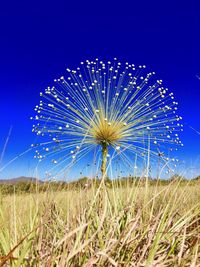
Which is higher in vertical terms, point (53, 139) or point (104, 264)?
point (53, 139)

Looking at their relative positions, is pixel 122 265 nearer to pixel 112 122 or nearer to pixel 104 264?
pixel 104 264

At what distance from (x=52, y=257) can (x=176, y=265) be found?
58cm

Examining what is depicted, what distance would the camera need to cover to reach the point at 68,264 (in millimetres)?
1789

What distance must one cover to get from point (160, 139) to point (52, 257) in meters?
4.19

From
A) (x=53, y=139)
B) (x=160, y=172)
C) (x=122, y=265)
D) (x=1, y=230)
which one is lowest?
(x=122, y=265)

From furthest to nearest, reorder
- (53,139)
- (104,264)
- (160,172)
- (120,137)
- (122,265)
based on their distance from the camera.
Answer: (120,137), (53,139), (160,172), (122,265), (104,264)

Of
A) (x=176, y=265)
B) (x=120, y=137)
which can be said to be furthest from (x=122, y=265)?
(x=120, y=137)

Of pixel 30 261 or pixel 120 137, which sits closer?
pixel 30 261

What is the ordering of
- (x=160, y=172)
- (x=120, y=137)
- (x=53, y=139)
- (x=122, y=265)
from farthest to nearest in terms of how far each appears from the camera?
(x=120, y=137), (x=53, y=139), (x=160, y=172), (x=122, y=265)

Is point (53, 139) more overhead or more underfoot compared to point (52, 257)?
more overhead

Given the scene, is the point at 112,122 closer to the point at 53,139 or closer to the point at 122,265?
the point at 53,139

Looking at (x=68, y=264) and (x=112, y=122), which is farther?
(x=112, y=122)

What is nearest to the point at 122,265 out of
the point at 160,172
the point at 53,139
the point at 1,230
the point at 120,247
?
the point at 120,247

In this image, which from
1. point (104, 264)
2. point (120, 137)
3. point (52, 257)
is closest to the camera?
point (52, 257)
